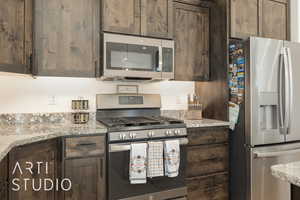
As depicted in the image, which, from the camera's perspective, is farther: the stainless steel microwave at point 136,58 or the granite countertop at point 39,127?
the stainless steel microwave at point 136,58

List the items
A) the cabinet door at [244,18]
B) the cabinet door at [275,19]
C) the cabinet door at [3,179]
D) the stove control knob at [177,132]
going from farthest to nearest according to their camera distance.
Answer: the cabinet door at [275,19], the cabinet door at [244,18], the stove control knob at [177,132], the cabinet door at [3,179]

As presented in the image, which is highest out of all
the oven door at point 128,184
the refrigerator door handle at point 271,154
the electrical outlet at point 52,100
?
the electrical outlet at point 52,100

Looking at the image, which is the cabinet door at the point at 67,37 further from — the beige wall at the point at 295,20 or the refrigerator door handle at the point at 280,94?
the beige wall at the point at 295,20

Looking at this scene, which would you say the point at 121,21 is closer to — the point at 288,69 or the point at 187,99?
the point at 187,99

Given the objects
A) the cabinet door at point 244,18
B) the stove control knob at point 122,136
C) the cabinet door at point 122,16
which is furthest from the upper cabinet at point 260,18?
the stove control knob at point 122,136

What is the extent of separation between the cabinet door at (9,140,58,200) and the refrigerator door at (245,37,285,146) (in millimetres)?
1842

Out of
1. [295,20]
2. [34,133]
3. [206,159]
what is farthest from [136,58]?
[295,20]

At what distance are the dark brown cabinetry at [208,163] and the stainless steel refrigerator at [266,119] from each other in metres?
0.13

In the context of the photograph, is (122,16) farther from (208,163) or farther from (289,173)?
(289,173)

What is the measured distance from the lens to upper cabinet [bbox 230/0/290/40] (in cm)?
250

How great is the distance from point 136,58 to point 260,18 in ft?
5.58

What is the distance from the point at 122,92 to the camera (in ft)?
8.24

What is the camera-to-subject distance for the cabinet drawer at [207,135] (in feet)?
7.24

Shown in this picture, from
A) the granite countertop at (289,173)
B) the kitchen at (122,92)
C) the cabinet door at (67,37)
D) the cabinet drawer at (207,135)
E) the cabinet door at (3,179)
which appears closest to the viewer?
the granite countertop at (289,173)
